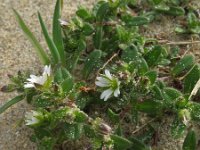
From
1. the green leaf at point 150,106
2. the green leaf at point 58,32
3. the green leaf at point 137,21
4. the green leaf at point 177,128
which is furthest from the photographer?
the green leaf at point 137,21

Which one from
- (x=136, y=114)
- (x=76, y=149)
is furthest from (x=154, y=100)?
(x=76, y=149)

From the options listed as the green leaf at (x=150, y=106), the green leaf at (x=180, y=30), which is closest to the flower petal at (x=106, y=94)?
the green leaf at (x=150, y=106)

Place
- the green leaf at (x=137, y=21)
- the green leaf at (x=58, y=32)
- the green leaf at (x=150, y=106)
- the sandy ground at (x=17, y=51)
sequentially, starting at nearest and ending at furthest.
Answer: the green leaf at (x=150, y=106)
the sandy ground at (x=17, y=51)
the green leaf at (x=58, y=32)
the green leaf at (x=137, y=21)

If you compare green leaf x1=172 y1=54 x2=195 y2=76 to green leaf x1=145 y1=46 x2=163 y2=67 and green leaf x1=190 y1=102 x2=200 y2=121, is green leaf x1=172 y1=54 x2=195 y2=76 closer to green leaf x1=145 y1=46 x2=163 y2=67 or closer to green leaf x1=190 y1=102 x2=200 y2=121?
green leaf x1=145 y1=46 x2=163 y2=67

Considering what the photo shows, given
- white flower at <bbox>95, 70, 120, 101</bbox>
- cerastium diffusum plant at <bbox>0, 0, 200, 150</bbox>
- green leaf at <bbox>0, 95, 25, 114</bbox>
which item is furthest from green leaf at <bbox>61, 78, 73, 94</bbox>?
green leaf at <bbox>0, 95, 25, 114</bbox>

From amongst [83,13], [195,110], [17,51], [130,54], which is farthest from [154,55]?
[17,51]

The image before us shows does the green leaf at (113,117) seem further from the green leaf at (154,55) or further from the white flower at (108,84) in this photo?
the green leaf at (154,55)

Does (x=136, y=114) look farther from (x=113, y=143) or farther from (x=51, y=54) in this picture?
(x=51, y=54)
